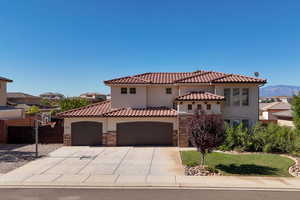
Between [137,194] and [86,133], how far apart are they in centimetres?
1157

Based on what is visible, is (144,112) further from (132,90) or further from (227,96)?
(227,96)

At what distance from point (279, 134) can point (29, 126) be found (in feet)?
71.9

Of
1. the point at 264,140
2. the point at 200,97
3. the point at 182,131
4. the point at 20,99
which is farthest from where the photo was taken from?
the point at 20,99

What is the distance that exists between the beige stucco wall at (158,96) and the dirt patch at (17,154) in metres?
9.34

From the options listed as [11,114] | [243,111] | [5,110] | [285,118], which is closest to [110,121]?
[243,111]

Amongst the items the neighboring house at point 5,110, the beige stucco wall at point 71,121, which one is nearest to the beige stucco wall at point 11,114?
the neighboring house at point 5,110

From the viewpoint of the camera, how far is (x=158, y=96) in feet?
67.3

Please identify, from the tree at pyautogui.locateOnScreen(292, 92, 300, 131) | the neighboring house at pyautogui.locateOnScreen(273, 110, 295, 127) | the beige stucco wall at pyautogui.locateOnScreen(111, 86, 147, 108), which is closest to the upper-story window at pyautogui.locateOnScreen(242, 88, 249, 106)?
the tree at pyautogui.locateOnScreen(292, 92, 300, 131)

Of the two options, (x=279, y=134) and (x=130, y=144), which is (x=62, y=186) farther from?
(x=279, y=134)

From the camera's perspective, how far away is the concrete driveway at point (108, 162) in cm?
1140

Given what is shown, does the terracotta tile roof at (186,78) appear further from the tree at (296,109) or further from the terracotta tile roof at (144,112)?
the tree at (296,109)

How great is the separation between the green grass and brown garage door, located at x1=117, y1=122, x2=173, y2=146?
4.01m

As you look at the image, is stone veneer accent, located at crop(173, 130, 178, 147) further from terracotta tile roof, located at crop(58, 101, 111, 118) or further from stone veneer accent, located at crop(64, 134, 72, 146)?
stone veneer accent, located at crop(64, 134, 72, 146)

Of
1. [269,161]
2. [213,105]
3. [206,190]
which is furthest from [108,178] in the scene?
[213,105]
